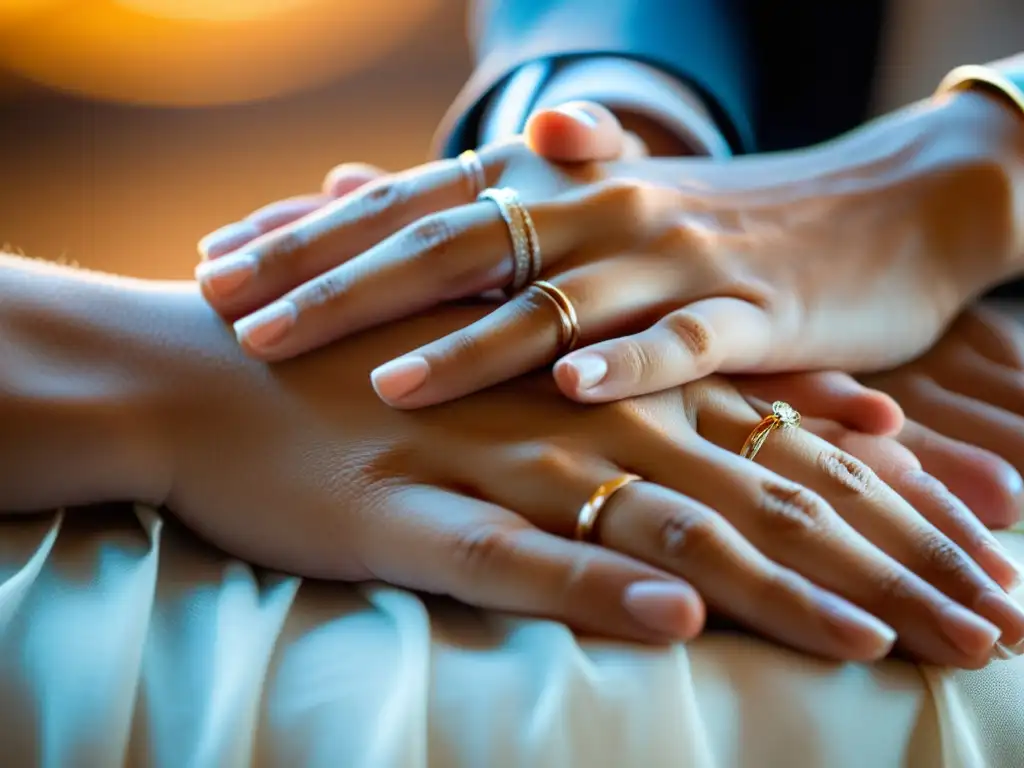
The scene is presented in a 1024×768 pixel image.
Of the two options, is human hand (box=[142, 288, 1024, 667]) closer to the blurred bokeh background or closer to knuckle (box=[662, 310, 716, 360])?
knuckle (box=[662, 310, 716, 360])

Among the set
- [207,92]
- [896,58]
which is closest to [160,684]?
[896,58]

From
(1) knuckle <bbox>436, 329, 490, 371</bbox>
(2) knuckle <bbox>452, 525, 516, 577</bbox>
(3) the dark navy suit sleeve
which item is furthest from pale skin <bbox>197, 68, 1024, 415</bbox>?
(3) the dark navy suit sleeve

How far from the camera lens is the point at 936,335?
2.66ft

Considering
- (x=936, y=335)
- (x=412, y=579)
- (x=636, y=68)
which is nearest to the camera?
(x=412, y=579)

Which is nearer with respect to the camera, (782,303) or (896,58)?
(782,303)

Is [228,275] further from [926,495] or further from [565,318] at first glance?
[926,495]

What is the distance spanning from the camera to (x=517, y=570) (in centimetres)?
53

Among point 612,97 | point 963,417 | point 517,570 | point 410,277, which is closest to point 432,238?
point 410,277

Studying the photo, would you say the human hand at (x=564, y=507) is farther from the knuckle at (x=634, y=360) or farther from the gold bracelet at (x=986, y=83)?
the gold bracelet at (x=986, y=83)

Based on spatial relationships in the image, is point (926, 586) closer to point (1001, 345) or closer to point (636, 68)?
point (1001, 345)

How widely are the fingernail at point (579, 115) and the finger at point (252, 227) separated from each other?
0.74 feet

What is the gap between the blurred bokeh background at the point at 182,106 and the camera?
159 centimetres

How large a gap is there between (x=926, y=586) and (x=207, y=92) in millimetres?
1504

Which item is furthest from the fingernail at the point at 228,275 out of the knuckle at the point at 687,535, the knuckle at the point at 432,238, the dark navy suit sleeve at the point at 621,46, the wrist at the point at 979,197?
the wrist at the point at 979,197
